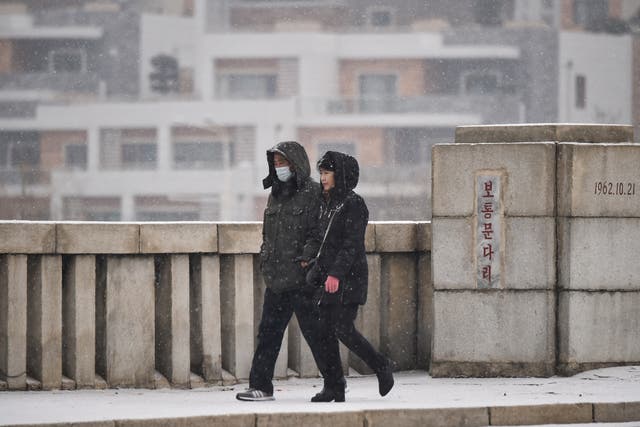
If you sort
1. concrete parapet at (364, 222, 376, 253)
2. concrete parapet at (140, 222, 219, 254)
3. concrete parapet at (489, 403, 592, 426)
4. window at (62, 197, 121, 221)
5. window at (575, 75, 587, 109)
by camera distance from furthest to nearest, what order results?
window at (575, 75, 587, 109) < window at (62, 197, 121, 221) < concrete parapet at (364, 222, 376, 253) < concrete parapet at (140, 222, 219, 254) < concrete parapet at (489, 403, 592, 426)

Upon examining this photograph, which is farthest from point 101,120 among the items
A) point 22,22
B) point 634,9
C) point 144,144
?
point 634,9

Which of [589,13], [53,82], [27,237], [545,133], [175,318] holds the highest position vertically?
[589,13]

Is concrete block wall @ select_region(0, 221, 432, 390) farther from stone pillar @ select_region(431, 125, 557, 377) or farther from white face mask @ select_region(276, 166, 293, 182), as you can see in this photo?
white face mask @ select_region(276, 166, 293, 182)

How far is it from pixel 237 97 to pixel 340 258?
7879 centimetres

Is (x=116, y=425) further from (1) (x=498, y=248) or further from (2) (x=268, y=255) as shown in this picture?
(1) (x=498, y=248)

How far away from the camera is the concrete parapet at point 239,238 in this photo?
10156mm

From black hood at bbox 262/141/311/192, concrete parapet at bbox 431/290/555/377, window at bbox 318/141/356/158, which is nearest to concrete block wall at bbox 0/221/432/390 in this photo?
concrete parapet at bbox 431/290/555/377

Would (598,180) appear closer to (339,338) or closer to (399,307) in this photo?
(399,307)

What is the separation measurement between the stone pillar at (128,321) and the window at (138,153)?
78.9m

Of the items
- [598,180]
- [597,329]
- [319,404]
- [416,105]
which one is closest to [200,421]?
[319,404]

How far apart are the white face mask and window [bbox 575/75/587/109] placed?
82929 millimetres

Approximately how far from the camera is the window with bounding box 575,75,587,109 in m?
90.4

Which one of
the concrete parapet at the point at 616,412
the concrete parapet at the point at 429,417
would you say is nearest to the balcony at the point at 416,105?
the concrete parapet at the point at 616,412

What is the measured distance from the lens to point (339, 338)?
8.68 meters
